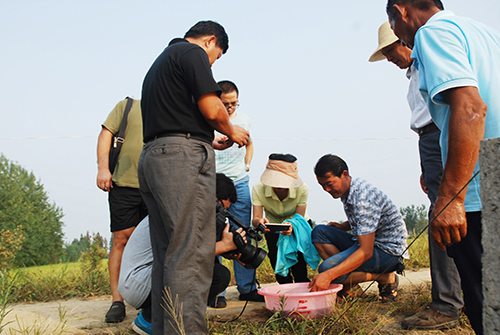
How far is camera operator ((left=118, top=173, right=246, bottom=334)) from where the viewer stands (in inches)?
95.2

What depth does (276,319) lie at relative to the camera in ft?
8.09

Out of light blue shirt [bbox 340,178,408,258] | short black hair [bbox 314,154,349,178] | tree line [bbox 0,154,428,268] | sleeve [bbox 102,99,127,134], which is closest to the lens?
light blue shirt [bbox 340,178,408,258]

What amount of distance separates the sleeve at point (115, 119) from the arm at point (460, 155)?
259 centimetres

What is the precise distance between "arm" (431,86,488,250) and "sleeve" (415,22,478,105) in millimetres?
55

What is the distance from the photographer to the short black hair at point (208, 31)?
8.10ft

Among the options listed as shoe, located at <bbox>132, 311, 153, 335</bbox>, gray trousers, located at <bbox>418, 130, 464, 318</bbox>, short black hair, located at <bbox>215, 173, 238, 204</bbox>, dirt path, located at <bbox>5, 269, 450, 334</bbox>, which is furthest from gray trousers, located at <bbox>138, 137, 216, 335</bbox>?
gray trousers, located at <bbox>418, 130, 464, 318</bbox>

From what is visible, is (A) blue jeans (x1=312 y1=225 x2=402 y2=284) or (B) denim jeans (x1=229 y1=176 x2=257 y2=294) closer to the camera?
(A) blue jeans (x1=312 y1=225 x2=402 y2=284)

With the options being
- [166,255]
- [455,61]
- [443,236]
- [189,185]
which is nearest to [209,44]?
[189,185]

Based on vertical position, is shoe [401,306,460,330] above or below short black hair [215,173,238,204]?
below

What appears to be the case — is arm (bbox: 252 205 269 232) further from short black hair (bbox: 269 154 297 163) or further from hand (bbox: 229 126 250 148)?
hand (bbox: 229 126 250 148)

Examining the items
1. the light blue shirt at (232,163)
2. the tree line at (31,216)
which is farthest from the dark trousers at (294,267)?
the tree line at (31,216)

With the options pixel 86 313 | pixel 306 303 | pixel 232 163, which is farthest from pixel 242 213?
pixel 86 313

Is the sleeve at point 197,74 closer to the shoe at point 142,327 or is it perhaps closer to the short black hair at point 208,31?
the short black hair at point 208,31

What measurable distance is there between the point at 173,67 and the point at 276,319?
163cm
